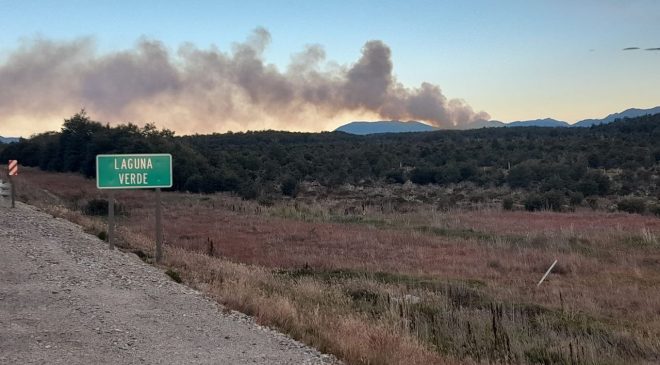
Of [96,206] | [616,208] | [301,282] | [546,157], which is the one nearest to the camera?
[301,282]

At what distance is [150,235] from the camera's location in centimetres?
2369

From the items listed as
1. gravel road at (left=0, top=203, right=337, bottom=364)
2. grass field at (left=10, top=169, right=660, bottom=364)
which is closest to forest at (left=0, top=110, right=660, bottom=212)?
grass field at (left=10, top=169, right=660, bottom=364)

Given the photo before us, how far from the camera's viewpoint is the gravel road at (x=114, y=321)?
6824mm

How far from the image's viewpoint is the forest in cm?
5025

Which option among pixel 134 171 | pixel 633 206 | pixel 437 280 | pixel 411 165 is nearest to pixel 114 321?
pixel 134 171

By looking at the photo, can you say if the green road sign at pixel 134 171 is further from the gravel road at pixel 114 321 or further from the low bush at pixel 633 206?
the low bush at pixel 633 206

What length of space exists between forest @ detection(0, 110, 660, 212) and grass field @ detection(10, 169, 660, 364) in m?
13.6

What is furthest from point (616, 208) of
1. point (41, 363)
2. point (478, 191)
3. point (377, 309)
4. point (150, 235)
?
point (41, 363)

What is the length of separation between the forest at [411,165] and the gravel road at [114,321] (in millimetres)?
31745

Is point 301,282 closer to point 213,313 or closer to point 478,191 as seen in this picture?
A: point 213,313

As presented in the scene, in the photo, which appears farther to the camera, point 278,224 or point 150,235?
point 278,224

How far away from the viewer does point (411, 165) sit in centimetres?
7550

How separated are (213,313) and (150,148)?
206ft

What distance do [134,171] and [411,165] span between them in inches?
2469
